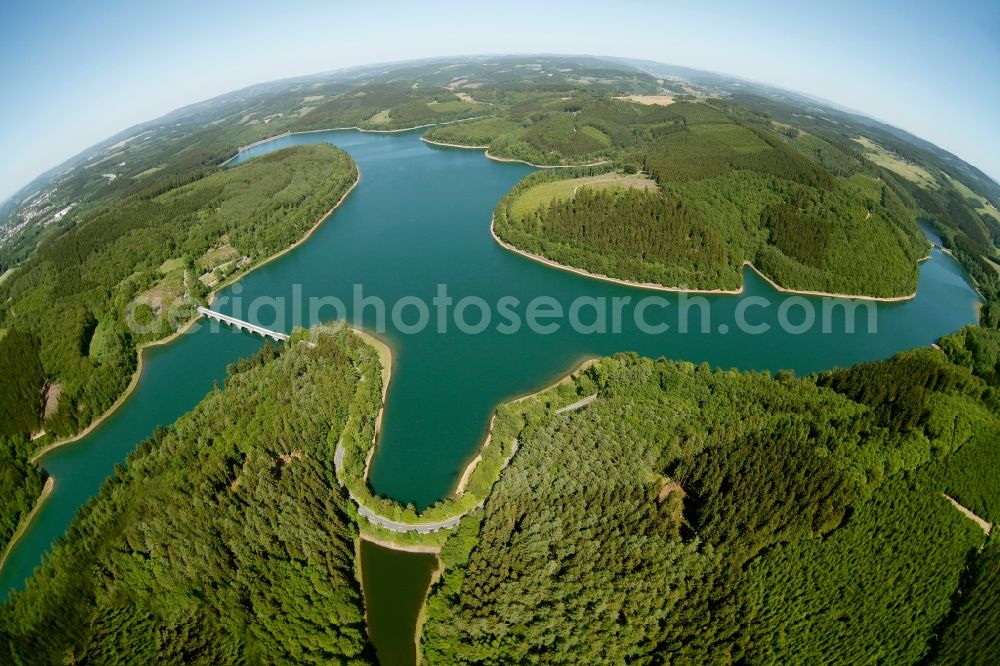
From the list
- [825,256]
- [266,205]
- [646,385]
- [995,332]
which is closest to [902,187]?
[825,256]

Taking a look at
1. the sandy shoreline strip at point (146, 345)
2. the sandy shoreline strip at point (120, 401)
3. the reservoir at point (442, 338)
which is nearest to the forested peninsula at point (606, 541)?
the reservoir at point (442, 338)

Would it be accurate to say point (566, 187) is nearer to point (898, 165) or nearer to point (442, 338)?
point (442, 338)

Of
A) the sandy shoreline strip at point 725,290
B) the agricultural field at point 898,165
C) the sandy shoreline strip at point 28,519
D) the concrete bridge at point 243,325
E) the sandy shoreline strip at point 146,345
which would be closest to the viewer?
the sandy shoreline strip at point 28,519

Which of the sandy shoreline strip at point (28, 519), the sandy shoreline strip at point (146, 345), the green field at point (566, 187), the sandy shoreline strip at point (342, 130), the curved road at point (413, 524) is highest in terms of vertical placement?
the sandy shoreline strip at point (342, 130)

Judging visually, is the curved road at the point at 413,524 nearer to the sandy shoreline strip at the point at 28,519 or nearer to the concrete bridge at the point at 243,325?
the sandy shoreline strip at the point at 28,519

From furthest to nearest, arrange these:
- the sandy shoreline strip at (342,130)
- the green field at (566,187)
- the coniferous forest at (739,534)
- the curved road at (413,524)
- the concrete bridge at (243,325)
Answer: the sandy shoreline strip at (342,130)
the green field at (566,187)
the concrete bridge at (243,325)
the curved road at (413,524)
the coniferous forest at (739,534)

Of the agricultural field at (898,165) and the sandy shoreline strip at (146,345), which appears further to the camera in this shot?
the agricultural field at (898,165)
